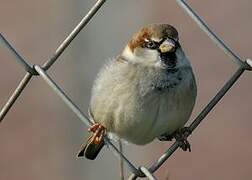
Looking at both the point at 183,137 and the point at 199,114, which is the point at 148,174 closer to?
the point at 199,114

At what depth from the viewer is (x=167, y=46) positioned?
2266 mm

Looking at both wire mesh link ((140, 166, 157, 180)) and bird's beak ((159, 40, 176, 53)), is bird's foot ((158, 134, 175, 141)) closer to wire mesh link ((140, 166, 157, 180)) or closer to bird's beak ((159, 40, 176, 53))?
bird's beak ((159, 40, 176, 53))

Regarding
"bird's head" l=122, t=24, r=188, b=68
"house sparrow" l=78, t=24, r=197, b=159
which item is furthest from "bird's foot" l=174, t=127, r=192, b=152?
"bird's head" l=122, t=24, r=188, b=68

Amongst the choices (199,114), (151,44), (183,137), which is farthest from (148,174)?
(151,44)

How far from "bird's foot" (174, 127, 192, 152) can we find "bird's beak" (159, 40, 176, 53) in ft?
0.52

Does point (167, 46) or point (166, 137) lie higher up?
point (167, 46)

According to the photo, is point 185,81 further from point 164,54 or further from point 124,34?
point 124,34

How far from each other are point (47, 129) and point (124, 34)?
2.54 feet

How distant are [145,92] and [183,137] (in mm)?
178

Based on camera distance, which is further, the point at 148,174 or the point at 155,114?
the point at 155,114

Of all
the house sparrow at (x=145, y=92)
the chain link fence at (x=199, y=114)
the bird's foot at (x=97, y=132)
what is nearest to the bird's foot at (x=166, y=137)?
the house sparrow at (x=145, y=92)

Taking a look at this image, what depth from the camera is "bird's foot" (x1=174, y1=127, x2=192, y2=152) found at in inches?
86.3

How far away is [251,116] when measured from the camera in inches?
194

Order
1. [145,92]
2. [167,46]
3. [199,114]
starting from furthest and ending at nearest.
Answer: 1. [145,92]
2. [167,46]
3. [199,114]
